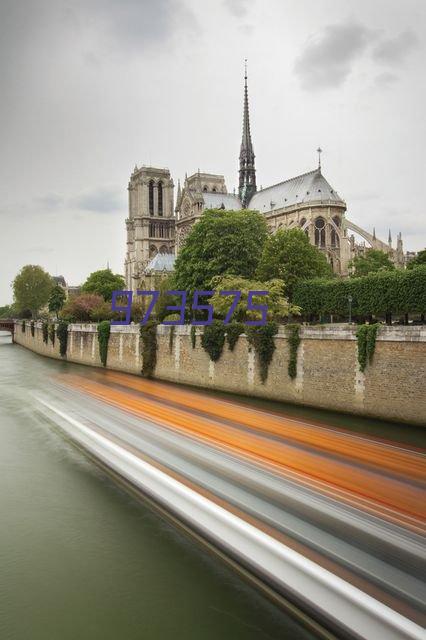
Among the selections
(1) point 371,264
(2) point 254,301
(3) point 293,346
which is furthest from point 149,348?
(1) point 371,264

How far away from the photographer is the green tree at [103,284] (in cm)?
8700

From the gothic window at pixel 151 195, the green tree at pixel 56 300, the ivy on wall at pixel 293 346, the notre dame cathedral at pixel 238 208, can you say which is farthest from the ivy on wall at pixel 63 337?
the gothic window at pixel 151 195

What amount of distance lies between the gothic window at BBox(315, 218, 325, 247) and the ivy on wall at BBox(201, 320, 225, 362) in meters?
40.0

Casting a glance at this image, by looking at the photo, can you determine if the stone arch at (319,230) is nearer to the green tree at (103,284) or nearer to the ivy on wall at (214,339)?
the green tree at (103,284)

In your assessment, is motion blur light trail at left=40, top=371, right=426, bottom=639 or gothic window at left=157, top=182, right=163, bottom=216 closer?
motion blur light trail at left=40, top=371, right=426, bottom=639

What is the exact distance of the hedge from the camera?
91.4ft

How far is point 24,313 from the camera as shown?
95125mm

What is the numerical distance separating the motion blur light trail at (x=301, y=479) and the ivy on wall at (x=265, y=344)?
7.64 feet

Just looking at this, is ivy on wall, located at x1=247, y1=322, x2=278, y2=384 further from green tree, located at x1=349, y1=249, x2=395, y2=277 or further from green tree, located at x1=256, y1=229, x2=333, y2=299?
green tree, located at x1=349, y1=249, x2=395, y2=277

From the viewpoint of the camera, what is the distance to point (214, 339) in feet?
90.1

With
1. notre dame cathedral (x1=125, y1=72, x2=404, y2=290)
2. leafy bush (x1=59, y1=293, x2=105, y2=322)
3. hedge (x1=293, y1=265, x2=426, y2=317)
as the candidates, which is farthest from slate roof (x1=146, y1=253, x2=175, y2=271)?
hedge (x1=293, y1=265, x2=426, y2=317)

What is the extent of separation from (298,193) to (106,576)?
218 ft

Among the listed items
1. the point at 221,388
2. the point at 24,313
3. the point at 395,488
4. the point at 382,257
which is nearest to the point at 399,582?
the point at 395,488

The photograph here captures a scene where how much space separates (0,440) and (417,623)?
14808 millimetres
